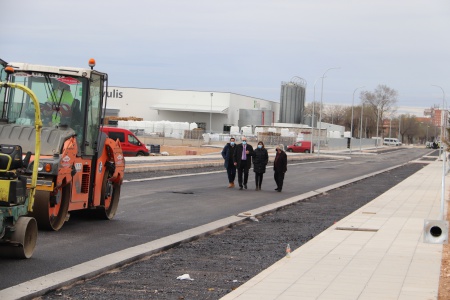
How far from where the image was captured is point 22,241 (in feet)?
35.6

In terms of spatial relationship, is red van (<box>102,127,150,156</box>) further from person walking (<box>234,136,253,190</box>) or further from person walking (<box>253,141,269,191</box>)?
person walking (<box>253,141,269,191</box>)

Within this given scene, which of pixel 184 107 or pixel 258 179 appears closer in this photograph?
pixel 258 179

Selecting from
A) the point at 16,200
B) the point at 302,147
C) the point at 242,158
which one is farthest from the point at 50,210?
the point at 302,147

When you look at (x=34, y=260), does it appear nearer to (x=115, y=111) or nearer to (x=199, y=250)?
(x=199, y=250)

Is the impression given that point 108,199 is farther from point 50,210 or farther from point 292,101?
point 292,101

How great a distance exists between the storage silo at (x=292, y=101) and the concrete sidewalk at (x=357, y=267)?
112 metres

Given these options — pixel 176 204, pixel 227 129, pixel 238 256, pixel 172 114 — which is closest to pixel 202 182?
pixel 176 204

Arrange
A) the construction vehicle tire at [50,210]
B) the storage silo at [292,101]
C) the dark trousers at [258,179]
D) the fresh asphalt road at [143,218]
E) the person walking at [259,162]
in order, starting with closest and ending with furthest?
the fresh asphalt road at [143,218] < the construction vehicle tire at [50,210] < the person walking at [259,162] < the dark trousers at [258,179] < the storage silo at [292,101]

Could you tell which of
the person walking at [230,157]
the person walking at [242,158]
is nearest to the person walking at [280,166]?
the person walking at [242,158]

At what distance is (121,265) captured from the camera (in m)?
11.6

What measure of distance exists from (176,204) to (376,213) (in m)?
5.06

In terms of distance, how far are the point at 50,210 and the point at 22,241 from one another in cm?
309

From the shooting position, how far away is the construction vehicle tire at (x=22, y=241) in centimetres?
1073

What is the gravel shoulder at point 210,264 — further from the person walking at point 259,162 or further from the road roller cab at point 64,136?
the person walking at point 259,162
